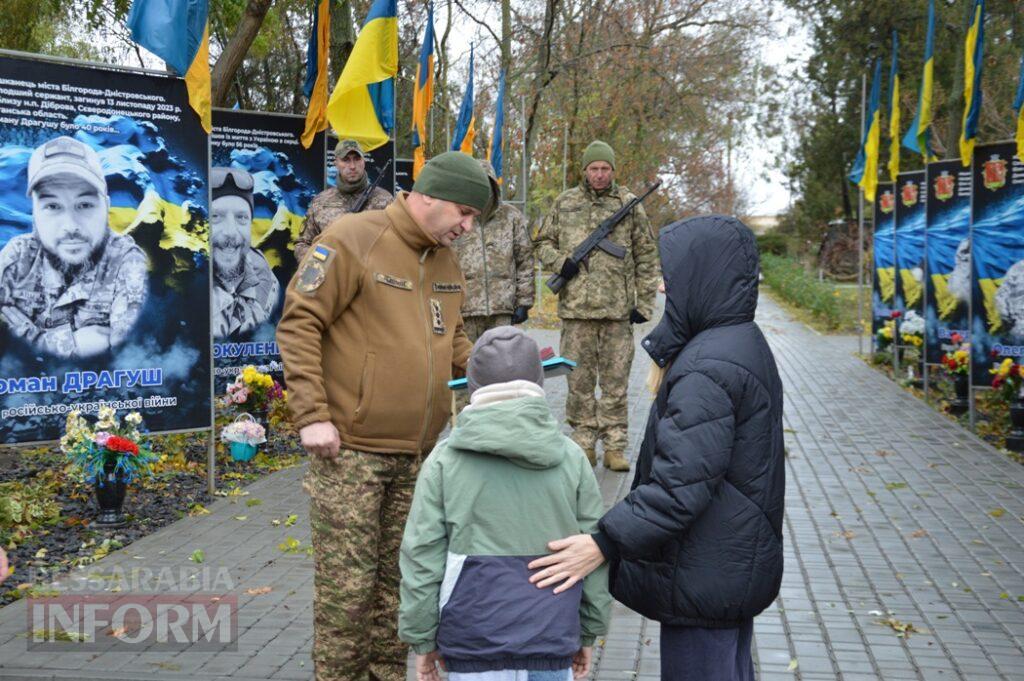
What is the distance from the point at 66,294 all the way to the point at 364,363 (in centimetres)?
382

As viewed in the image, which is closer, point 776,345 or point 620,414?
point 620,414

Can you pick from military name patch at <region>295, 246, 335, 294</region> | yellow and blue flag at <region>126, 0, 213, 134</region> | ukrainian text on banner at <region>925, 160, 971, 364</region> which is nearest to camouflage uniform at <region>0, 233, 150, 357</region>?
yellow and blue flag at <region>126, 0, 213, 134</region>

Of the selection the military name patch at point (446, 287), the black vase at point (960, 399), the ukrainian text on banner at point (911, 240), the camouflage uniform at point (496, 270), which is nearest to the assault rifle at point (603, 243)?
the camouflage uniform at point (496, 270)

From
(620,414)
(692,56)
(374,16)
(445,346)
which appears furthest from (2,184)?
(692,56)

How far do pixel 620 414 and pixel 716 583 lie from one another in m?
5.96

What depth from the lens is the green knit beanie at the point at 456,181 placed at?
395cm

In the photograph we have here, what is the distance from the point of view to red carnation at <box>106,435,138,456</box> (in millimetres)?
7060

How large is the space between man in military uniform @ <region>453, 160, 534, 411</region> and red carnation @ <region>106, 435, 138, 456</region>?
2447 mm

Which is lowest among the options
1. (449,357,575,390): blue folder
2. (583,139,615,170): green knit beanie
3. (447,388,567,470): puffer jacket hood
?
(447,388,567,470): puffer jacket hood

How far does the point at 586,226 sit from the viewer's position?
881 centimetres

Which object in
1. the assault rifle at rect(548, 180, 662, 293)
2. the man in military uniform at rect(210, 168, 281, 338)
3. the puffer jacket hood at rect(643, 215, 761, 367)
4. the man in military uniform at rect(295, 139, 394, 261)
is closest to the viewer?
the puffer jacket hood at rect(643, 215, 761, 367)

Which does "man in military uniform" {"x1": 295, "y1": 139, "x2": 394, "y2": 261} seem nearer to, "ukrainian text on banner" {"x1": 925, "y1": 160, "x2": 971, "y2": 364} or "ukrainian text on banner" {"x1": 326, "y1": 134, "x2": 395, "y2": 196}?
"ukrainian text on banner" {"x1": 326, "y1": 134, "x2": 395, "y2": 196}

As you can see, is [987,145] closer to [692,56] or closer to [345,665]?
[345,665]

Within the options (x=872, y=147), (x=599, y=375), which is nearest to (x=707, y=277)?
(x=599, y=375)
